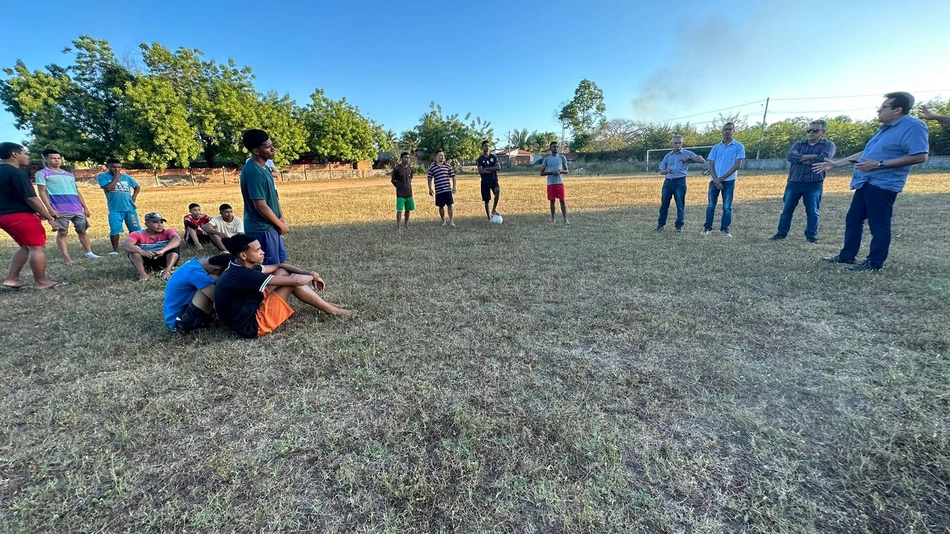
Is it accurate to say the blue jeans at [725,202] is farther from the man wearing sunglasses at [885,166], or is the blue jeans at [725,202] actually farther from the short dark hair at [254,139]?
the short dark hair at [254,139]

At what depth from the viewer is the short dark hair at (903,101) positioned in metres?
4.07

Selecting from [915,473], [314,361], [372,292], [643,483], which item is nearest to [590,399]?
[643,483]

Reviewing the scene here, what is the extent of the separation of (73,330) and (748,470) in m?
5.03

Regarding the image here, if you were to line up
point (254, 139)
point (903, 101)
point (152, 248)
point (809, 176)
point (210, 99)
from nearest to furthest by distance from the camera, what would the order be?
1. point (254, 139)
2. point (903, 101)
3. point (152, 248)
4. point (809, 176)
5. point (210, 99)

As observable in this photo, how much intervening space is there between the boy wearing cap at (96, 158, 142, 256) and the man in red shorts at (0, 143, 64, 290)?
1.56 metres

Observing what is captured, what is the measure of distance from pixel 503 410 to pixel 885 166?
494 centimetres

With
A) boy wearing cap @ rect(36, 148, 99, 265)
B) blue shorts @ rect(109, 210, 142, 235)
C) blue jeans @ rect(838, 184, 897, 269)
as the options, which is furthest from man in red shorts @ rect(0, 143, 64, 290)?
blue jeans @ rect(838, 184, 897, 269)

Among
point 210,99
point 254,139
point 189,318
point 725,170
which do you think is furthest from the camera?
point 210,99

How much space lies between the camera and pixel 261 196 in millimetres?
3586

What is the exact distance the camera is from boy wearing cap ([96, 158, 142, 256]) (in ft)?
19.9

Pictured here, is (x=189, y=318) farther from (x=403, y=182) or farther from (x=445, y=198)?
(x=445, y=198)

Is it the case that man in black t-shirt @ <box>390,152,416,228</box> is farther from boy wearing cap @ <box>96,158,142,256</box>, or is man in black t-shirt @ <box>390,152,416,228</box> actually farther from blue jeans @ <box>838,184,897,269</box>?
blue jeans @ <box>838,184,897,269</box>

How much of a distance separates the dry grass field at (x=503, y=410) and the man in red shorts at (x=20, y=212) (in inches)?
13.7

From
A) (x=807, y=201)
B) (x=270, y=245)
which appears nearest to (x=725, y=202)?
(x=807, y=201)
